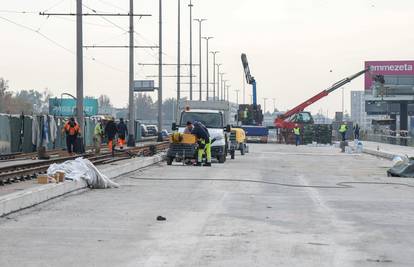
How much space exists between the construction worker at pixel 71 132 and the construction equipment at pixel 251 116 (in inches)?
1525

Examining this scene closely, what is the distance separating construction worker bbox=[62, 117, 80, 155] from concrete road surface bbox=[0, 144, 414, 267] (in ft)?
39.1

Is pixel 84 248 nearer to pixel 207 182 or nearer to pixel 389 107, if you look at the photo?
pixel 207 182

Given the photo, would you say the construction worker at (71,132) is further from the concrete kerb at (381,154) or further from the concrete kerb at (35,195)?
the concrete kerb at (381,154)

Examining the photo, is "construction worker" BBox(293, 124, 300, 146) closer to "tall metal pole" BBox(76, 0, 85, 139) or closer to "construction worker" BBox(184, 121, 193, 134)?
"tall metal pole" BBox(76, 0, 85, 139)

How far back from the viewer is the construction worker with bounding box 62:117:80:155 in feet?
107

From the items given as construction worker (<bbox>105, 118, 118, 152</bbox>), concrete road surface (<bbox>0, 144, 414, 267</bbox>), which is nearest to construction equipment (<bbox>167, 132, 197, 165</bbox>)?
construction worker (<bbox>105, 118, 118, 152</bbox>)

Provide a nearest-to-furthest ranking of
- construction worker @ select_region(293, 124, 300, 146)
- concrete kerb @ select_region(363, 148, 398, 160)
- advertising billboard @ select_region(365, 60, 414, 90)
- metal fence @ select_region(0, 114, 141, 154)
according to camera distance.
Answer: metal fence @ select_region(0, 114, 141, 154) < concrete kerb @ select_region(363, 148, 398, 160) < construction worker @ select_region(293, 124, 300, 146) < advertising billboard @ select_region(365, 60, 414, 90)

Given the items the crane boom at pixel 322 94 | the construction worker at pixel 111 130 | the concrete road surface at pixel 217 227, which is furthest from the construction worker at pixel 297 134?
the concrete road surface at pixel 217 227

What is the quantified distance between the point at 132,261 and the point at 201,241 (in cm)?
170

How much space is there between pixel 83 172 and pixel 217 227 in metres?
7.78

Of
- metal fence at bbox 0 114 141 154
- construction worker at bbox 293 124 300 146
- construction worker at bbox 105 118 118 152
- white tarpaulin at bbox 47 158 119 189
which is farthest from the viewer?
construction worker at bbox 293 124 300 146

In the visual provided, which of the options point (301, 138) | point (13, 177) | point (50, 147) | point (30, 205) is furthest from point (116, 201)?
point (301, 138)

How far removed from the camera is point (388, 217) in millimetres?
14258

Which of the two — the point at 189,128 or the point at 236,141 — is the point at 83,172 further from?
the point at 236,141
